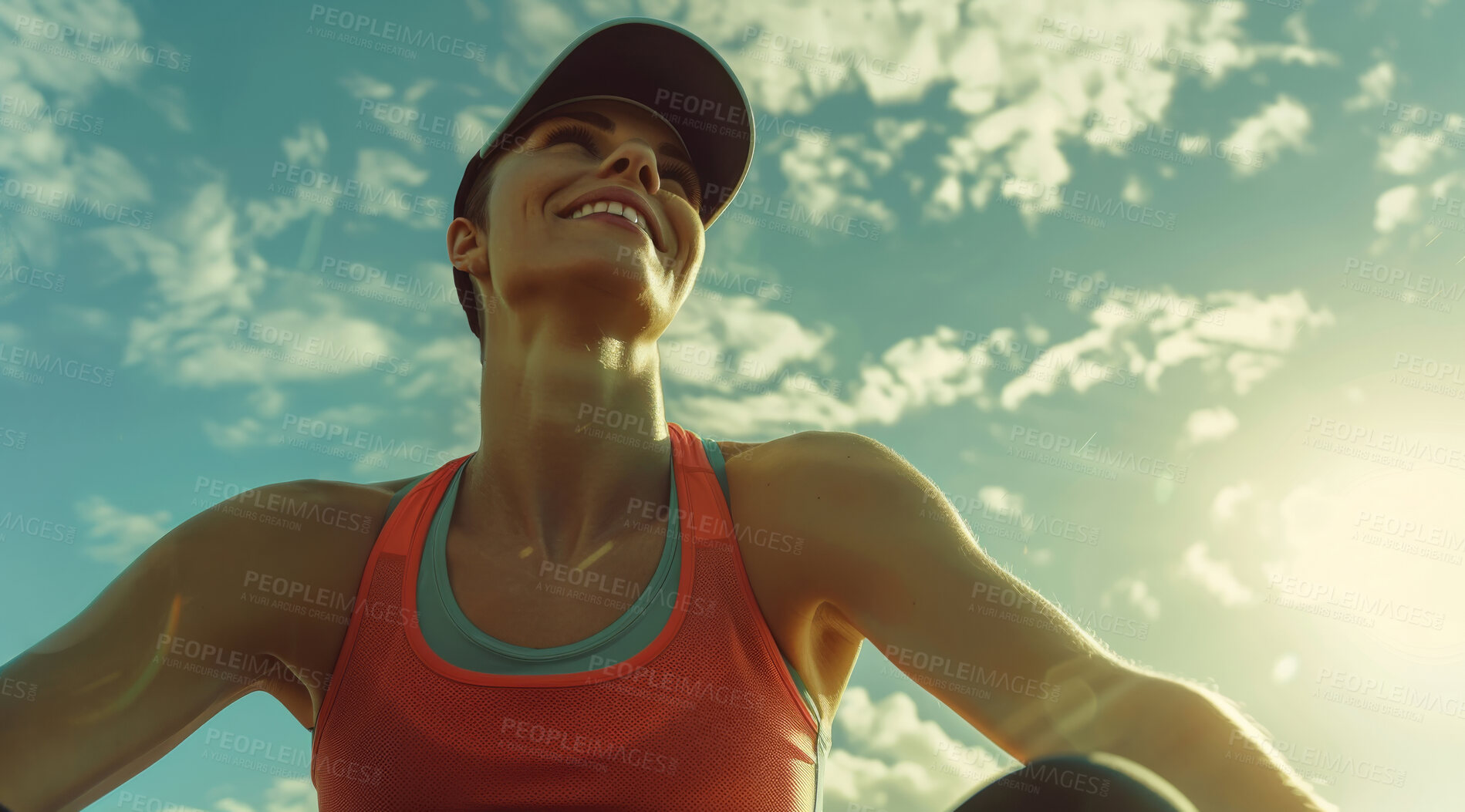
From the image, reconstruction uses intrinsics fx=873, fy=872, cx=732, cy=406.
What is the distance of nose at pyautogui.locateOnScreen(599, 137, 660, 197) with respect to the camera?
3.33 m

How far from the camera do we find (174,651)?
2.72 meters

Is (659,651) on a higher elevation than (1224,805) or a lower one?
higher

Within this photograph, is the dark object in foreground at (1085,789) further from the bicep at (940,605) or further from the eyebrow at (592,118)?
the eyebrow at (592,118)

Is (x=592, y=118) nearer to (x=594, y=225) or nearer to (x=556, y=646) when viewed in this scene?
(x=594, y=225)

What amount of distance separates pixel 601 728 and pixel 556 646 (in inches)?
11.5

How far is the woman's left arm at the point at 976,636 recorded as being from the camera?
189 cm

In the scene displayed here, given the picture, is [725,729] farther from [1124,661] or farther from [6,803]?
[6,803]

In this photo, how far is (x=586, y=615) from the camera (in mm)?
2625

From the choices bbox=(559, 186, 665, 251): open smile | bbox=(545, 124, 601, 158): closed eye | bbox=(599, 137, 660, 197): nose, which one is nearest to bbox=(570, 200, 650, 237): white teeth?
bbox=(559, 186, 665, 251): open smile

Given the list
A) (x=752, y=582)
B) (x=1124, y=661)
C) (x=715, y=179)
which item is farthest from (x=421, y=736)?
(x=715, y=179)

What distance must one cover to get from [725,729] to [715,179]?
8.29 ft

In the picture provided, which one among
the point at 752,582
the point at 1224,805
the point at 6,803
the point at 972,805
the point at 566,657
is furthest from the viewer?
the point at 752,582

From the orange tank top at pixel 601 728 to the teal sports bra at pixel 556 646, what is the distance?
3 cm

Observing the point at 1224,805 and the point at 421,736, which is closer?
the point at 1224,805
